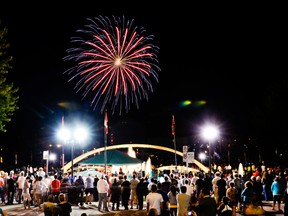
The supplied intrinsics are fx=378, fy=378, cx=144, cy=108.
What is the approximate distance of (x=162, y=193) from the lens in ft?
45.2

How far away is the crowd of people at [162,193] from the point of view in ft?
39.0

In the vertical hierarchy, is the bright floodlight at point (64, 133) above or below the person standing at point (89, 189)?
above

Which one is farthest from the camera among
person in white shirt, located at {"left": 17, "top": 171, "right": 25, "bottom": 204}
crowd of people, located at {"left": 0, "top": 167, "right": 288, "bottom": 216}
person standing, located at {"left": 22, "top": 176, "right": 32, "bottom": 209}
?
person in white shirt, located at {"left": 17, "top": 171, "right": 25, "bottom": 204}

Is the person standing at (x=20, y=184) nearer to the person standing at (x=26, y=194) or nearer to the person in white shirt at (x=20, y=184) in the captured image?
the person in white shirt at (x=20, y=184)

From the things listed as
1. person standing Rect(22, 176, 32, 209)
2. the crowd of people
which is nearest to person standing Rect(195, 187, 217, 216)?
the crowd of people

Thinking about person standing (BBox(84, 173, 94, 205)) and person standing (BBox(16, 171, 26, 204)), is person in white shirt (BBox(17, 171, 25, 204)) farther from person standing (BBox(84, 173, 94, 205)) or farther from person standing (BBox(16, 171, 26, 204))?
person standing (BBox(84, 173, 94, 205))

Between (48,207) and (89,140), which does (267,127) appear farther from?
(89,140)

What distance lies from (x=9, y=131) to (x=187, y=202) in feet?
154

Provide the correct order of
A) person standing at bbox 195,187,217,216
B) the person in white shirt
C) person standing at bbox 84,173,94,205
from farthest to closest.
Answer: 1. the person in white shirt
2. person standing at bbox 84,173,94,205
3. person standing at bbox 195,187,217,216

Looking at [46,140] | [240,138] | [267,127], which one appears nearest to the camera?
[267,127]

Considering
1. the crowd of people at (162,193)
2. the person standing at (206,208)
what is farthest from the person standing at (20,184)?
the person standing at (206,208)

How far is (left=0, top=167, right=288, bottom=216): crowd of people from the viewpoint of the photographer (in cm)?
1189

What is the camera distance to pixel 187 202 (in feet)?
40.7

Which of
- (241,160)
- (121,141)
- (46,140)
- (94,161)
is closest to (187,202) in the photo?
(94,161)
